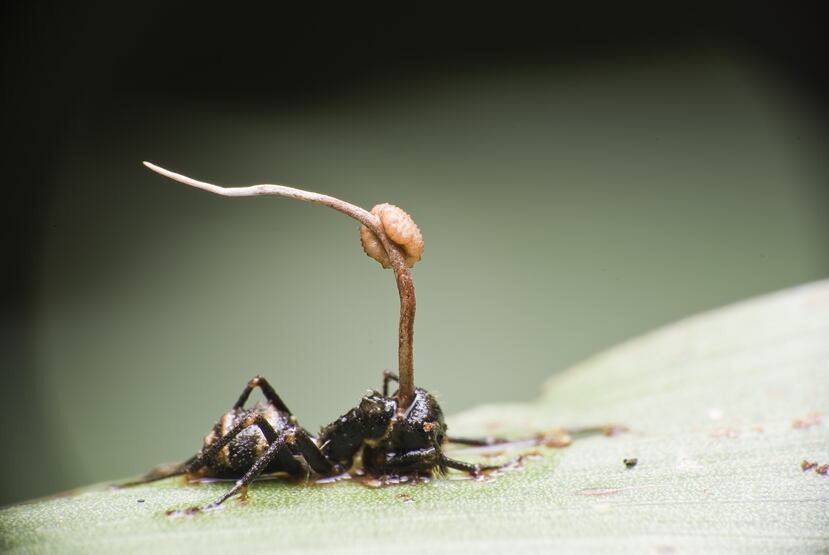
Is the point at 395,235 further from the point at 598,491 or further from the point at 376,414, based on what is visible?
the point at 598,491

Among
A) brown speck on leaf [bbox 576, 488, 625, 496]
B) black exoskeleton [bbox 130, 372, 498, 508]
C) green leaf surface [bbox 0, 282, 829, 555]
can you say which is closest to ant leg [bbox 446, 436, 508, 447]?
green leaf surface [bbox 0, 282, 829, 555]

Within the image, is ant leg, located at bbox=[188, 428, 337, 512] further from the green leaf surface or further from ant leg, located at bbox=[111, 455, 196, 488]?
ant leg, located at bbox=[111, 455, 196, 488]

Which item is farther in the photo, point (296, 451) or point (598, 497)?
point (296, 451)

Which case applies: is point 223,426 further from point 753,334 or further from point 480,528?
point 753,334

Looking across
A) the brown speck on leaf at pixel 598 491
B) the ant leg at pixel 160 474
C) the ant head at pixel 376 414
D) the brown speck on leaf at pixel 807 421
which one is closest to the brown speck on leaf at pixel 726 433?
the brown speck on leaf at pixel 807 421

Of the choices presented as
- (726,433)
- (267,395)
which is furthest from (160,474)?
(726,433)

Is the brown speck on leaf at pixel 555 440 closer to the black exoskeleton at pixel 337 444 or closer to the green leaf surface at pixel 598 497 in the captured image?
the green leaf surface at pixel 598 497
